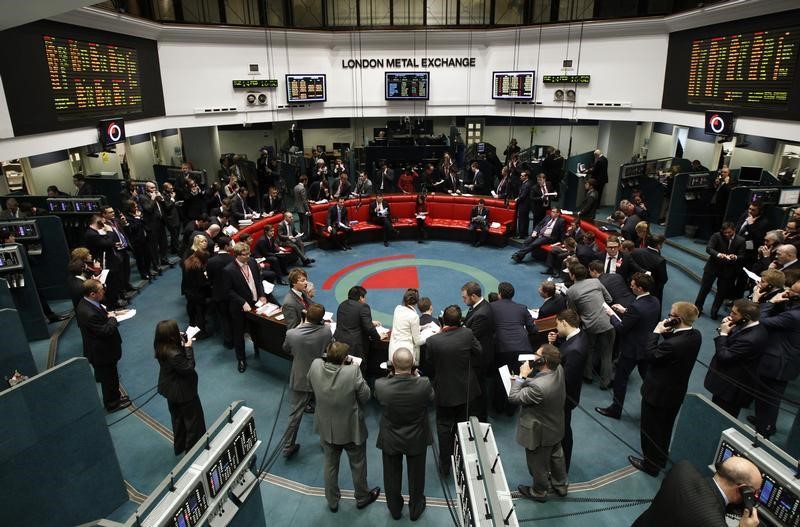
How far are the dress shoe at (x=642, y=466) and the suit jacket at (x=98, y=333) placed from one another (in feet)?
18.7

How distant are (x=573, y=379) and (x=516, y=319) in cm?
113

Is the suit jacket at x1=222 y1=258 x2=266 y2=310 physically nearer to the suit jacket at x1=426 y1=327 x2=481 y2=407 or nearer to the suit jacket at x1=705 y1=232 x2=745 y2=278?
the suit jacket at x1=426 y1=327 x2=481 y2=407

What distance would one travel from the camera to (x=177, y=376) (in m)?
4.70

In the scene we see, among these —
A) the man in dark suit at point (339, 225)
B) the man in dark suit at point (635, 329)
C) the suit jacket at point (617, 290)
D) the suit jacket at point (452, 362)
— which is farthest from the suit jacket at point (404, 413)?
the man in dark suit at point (339, 225)

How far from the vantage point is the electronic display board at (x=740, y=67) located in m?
8.91

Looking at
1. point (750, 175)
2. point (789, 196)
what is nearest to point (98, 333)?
point (789, 196)

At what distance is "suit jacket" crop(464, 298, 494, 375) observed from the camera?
17.0ft

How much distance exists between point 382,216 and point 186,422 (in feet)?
26.8

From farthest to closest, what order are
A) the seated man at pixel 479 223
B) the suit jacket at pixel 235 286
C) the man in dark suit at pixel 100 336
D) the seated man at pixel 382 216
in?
the seated man at pixel 382 216 → the seated man at pixel 479 223 → the suit jacket at pixel 235 286 → the man in dark suit at pixel 100 336

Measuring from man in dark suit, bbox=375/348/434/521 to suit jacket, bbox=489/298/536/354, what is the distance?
1575 mm

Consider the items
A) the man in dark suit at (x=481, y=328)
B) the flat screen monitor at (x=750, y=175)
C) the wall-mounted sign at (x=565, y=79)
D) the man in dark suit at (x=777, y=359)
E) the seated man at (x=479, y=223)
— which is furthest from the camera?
the wall-mounted sign at (x=565, y=79)

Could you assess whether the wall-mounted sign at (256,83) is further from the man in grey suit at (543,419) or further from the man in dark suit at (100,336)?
the man in grey suit at (543,419)

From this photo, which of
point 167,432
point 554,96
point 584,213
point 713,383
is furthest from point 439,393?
point 554,96

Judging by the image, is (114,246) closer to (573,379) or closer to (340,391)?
(340,391)
